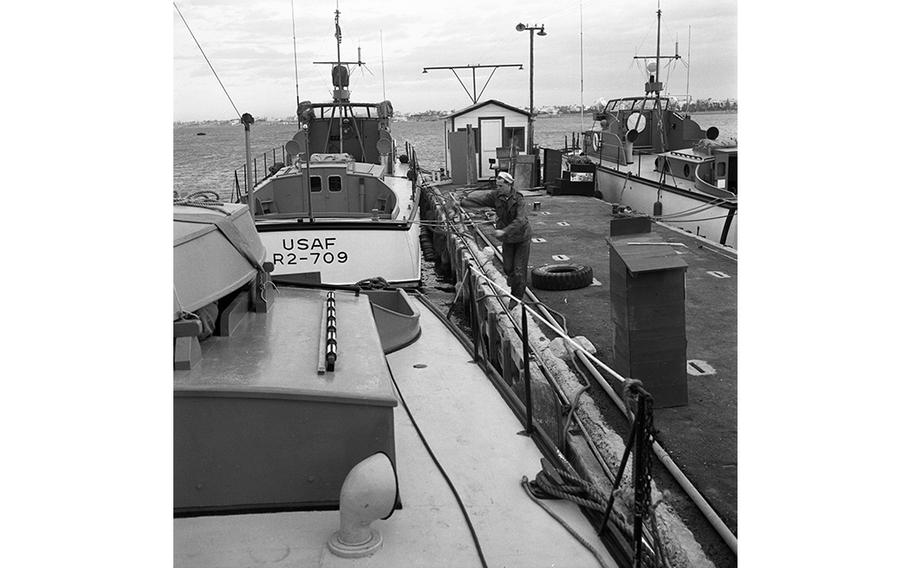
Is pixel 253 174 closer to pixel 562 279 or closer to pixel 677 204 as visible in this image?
pixel 677 204

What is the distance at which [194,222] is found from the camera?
15.8 ft

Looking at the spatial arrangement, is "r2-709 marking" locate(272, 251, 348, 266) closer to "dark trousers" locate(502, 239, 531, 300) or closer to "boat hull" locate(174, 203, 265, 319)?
"dark trousers" locate(502, 239, 531, 300)

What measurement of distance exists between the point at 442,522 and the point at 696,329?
5072 millimetres

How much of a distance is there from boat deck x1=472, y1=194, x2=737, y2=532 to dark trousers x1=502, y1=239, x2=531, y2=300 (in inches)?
23.5

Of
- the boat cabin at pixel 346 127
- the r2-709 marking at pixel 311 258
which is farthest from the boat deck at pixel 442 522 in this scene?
the boat cabin at pixel 346 127

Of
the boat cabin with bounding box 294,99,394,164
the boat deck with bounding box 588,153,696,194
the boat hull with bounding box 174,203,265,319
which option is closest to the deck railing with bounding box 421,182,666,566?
the boat hull with bounding box 174,203,265,319

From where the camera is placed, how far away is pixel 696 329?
804 centimetres

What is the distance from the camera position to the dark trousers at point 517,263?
8883mm

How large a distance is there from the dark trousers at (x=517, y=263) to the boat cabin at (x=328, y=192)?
17.5 ft

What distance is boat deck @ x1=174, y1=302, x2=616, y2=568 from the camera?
3355 mm

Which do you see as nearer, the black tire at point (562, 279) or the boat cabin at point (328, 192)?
the black tire at point (562, 279)

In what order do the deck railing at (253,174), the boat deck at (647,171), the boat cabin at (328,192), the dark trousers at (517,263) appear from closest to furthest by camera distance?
the deck railing at (253,174)
the dark trousers at (517,263)
the boat cabin at (328,192)
the boat deck at (647,171)

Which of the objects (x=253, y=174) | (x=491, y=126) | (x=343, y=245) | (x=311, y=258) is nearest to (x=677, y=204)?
(x=343, y=245)

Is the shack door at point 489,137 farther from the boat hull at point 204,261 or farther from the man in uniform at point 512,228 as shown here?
Result: the boat hull at point 204,261
